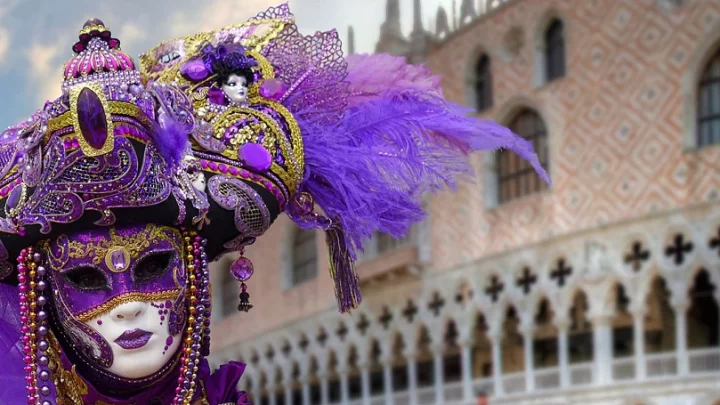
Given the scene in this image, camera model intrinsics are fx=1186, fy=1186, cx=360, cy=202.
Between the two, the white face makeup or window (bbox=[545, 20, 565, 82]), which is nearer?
the white face makeup

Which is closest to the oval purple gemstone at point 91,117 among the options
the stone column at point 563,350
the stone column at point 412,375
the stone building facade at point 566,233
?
the stone building facade at point 566,233

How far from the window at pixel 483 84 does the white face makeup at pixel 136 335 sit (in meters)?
9.95

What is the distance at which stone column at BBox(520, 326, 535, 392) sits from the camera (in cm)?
1011

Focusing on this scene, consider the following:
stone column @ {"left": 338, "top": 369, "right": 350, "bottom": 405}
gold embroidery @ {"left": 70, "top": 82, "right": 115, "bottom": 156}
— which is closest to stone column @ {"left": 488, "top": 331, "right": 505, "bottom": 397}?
stone column @ {"left": 338, "top": 369, "right": 350, "bottom": 405}

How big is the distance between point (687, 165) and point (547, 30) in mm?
2084

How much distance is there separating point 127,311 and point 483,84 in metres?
10.1

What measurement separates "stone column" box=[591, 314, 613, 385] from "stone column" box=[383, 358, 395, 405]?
293 centimetres

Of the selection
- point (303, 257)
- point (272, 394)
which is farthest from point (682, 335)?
point (272, 394)

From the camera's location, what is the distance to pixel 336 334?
12.9m

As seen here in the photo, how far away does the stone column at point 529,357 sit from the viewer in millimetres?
10109

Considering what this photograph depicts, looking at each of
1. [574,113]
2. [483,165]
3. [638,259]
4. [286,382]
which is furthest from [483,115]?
[286,382]

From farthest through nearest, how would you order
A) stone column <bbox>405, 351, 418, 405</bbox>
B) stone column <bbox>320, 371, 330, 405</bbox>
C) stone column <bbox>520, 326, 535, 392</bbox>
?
1. stone column <bbox>320, 371, 330, 405</bbox>
2. stone column <bbox>405, 351, 418, 405</bbox>
3. stone column <bbox>520, 326, 535, 392</bbox>

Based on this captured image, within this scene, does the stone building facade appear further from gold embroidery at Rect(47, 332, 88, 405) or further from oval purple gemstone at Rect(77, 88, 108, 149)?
oval purple gemstone at Rect(77, 88, 108, 149)

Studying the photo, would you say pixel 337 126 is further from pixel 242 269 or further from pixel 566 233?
pixel 566 233
